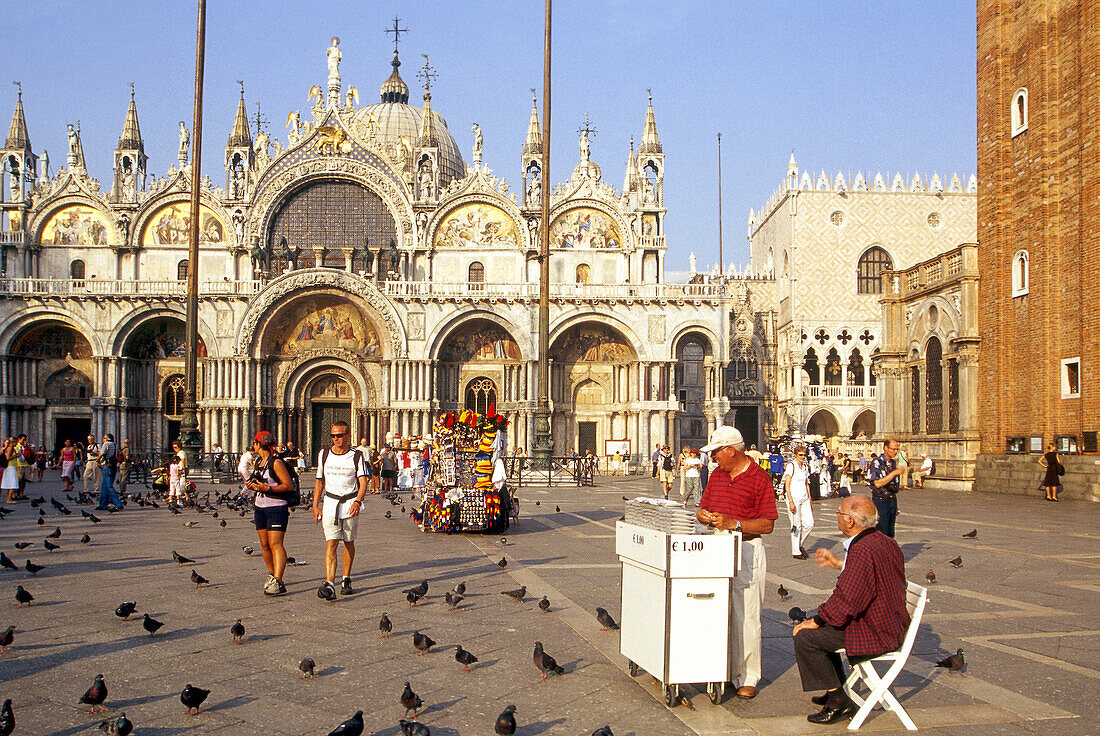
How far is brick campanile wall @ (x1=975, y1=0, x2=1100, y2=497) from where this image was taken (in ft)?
77.3

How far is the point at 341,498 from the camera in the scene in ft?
32.2

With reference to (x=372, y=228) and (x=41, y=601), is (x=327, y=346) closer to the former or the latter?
(x=372, y=228)

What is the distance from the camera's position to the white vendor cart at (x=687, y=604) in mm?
5922

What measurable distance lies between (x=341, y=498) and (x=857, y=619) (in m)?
5.66

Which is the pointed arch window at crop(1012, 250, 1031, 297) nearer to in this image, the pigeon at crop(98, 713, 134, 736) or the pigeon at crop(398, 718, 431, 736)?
the pigeon at crop(398, 718, 431, 736)

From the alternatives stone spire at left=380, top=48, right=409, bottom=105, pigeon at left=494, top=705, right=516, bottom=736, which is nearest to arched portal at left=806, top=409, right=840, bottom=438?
stone spire at left=380, top=48, right=409, bottom=105

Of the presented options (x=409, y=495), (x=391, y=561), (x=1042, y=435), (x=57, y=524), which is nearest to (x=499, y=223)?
(x=409, y=495)

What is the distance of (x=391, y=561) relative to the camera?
40.0 feet

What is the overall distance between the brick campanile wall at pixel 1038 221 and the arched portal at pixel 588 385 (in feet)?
56.2

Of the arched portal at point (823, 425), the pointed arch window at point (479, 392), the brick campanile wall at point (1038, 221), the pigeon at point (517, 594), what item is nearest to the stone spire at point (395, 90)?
the pointed arch window at point (479, 392)

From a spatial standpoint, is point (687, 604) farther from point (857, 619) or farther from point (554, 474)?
point (554, 474)

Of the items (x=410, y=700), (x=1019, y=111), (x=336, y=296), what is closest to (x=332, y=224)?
(x=336, y=296)

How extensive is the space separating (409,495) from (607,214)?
19.6 meters

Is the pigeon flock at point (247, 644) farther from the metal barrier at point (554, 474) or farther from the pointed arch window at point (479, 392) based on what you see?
the pointed arch window at point (479, 392)
